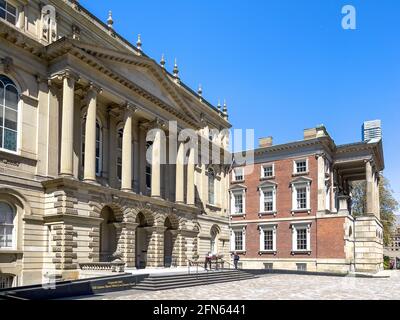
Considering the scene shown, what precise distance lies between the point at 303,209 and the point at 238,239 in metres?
8.82

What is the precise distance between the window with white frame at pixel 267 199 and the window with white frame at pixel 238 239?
11.3 feet

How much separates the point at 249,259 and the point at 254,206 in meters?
5.97

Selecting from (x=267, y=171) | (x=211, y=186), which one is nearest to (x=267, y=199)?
(x=267, y=171)

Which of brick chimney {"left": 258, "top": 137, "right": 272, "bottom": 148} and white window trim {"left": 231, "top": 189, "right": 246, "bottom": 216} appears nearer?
white window trim {"left": 231, "top": 189, "right": 246, "bottom": 216}

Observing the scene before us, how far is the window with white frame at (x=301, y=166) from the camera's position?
4870 cm

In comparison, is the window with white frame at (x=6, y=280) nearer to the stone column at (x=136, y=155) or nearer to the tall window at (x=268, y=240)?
the stone column at (x=136, y=155)

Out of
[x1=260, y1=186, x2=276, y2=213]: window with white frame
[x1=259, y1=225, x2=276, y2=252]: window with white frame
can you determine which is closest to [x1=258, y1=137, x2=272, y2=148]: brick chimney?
[x1=260, y1=186, x2=276, y2=213]: window with white frame

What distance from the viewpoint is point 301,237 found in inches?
1866

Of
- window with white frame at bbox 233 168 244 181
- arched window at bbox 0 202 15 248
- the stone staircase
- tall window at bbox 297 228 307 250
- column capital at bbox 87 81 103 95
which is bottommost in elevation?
the stone staircase

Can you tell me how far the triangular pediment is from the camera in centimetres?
2842

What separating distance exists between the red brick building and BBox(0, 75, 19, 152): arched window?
31591 mm

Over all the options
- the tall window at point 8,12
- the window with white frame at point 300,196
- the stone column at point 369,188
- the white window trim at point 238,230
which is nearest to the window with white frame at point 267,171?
the window with white frame at point 300,196

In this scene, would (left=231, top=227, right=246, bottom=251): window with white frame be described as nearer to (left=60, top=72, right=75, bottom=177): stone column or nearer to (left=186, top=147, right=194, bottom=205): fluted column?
(left=186, top=147, right=194, bottom=205): fluted column

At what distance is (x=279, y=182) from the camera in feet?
165
